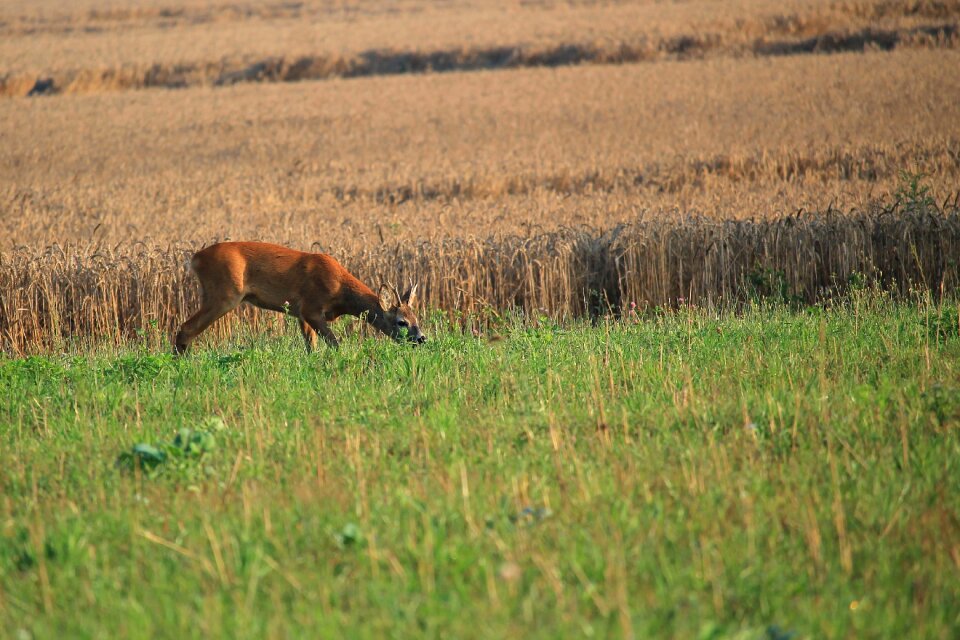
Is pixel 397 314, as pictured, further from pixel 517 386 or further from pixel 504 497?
pixel 504 497

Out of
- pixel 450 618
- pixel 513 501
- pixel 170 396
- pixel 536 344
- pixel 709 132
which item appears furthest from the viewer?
pixel 709 132

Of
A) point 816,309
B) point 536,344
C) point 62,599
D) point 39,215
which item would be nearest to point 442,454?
point 62,599

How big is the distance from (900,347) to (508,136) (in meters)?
21.6

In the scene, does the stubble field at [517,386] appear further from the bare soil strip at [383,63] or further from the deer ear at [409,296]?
the bare soil strip at [383,63]

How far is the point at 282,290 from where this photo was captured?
34.3 feet

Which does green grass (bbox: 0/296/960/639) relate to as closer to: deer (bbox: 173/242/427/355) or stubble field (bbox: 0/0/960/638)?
stubble field (bbox: 0/0/960/638)

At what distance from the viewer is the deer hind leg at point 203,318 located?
10.3m

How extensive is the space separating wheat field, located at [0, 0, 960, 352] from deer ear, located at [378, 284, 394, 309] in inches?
68.9

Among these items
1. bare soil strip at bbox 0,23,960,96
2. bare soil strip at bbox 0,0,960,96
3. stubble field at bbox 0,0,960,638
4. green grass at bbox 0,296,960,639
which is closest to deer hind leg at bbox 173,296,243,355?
stubble field at bbox 0,0,960,638

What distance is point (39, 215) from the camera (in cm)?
1858

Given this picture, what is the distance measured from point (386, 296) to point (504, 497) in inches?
224

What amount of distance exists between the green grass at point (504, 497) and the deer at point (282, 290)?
7.28ft

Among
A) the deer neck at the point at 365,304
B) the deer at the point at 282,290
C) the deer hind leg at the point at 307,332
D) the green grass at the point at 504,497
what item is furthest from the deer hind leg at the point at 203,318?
the green grass at the point at 504,497

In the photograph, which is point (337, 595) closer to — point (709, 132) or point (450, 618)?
point (450, 618)
